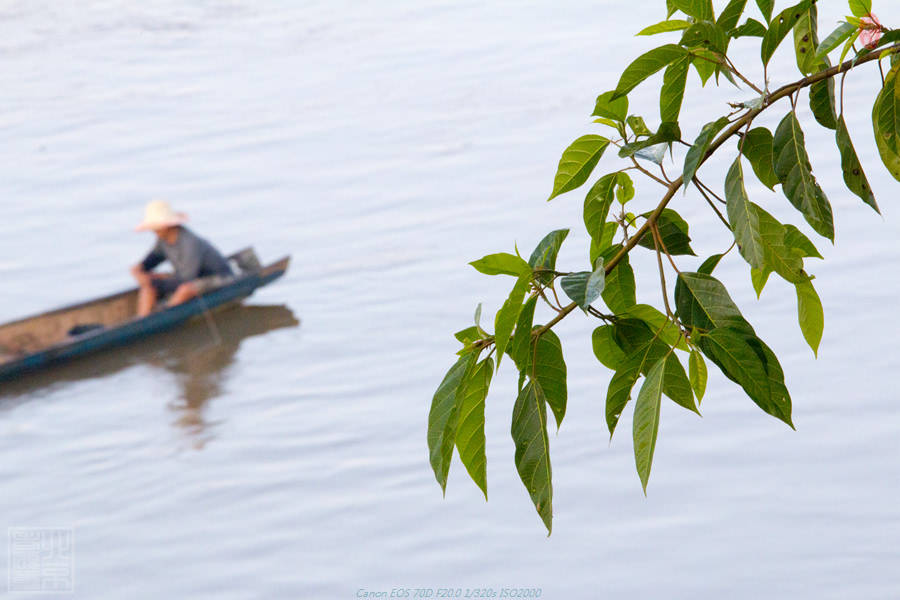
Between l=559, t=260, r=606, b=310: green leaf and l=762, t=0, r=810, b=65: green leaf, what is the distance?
0.27m

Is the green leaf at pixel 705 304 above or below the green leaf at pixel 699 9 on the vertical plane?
below

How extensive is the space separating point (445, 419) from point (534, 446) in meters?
0.08

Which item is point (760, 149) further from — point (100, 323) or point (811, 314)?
point (100, 323)

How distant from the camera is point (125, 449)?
7.09m

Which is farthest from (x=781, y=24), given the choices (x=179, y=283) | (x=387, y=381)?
(x=179, y=283)

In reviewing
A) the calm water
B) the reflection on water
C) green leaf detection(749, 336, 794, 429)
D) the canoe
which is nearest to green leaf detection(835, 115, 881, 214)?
green leaf detection(749, 336, 794, 429)

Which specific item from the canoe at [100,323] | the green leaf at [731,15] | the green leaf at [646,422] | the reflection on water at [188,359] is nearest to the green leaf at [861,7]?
the green leaf at [731,15]

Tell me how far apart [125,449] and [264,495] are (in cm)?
138

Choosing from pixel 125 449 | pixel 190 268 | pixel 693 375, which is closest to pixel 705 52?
pixel 693 375

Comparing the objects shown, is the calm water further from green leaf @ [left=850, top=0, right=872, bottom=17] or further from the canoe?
green leaf @ [left=850, top=0, right=872, bottom=17]

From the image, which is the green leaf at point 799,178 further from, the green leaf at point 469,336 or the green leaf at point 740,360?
the green leaf at point 469,336

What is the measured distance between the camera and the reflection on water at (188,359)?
8039 mm

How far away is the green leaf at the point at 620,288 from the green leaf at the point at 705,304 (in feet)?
0.34

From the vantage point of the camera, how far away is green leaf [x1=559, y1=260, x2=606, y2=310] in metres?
0.98
